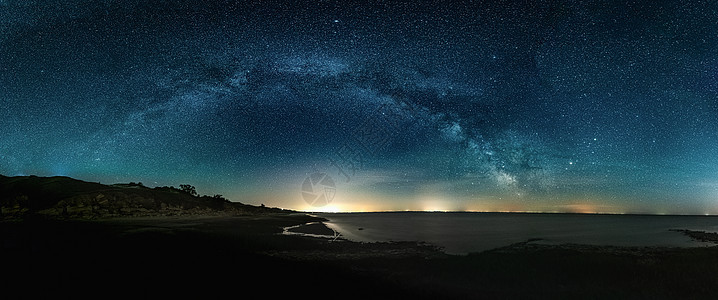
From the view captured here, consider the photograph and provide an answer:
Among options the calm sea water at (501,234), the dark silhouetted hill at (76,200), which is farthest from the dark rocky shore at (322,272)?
the dark silhouetted hill at (76,200)

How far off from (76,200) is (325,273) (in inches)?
3043

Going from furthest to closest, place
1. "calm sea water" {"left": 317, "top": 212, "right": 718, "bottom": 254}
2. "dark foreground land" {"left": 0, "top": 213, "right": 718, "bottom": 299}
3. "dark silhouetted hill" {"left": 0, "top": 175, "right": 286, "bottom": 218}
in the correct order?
"dark silhouetted hill" {"left": 0, "top": 175, "right": 286, "bottom": 218}, "calm sea water" {"left": 317, "top": 212, "right": 718, "bottom": 254}, "dark foreground land" {"left": 0, "top": 213, "right": 718, "bottom": 299}

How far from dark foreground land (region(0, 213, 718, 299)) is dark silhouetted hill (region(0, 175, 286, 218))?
4137 centimetres

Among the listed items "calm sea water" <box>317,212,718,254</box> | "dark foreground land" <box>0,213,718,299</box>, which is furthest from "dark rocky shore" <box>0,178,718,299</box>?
"calm sea water" <box>317,212,718,254</box>

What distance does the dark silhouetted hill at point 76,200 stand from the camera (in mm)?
56094

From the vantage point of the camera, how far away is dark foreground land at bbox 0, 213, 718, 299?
13344 mm

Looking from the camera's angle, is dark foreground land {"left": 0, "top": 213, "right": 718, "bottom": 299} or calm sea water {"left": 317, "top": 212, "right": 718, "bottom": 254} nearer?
dark foreground land {"left": 0, "top": 213, "right": 718, "bottom": 299}

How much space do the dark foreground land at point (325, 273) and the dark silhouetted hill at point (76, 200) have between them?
136ft

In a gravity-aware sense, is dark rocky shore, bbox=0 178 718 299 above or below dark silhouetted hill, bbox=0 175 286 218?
below

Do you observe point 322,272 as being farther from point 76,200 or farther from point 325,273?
point 76,200

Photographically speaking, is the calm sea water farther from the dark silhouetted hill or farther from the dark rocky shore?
the dark silhouetted hill

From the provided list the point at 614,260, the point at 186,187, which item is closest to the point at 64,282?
the point at 614,260

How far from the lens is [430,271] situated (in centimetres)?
1844

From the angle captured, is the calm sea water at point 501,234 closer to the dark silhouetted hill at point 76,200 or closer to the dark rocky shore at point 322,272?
the dark rocky shore at point 322,272
